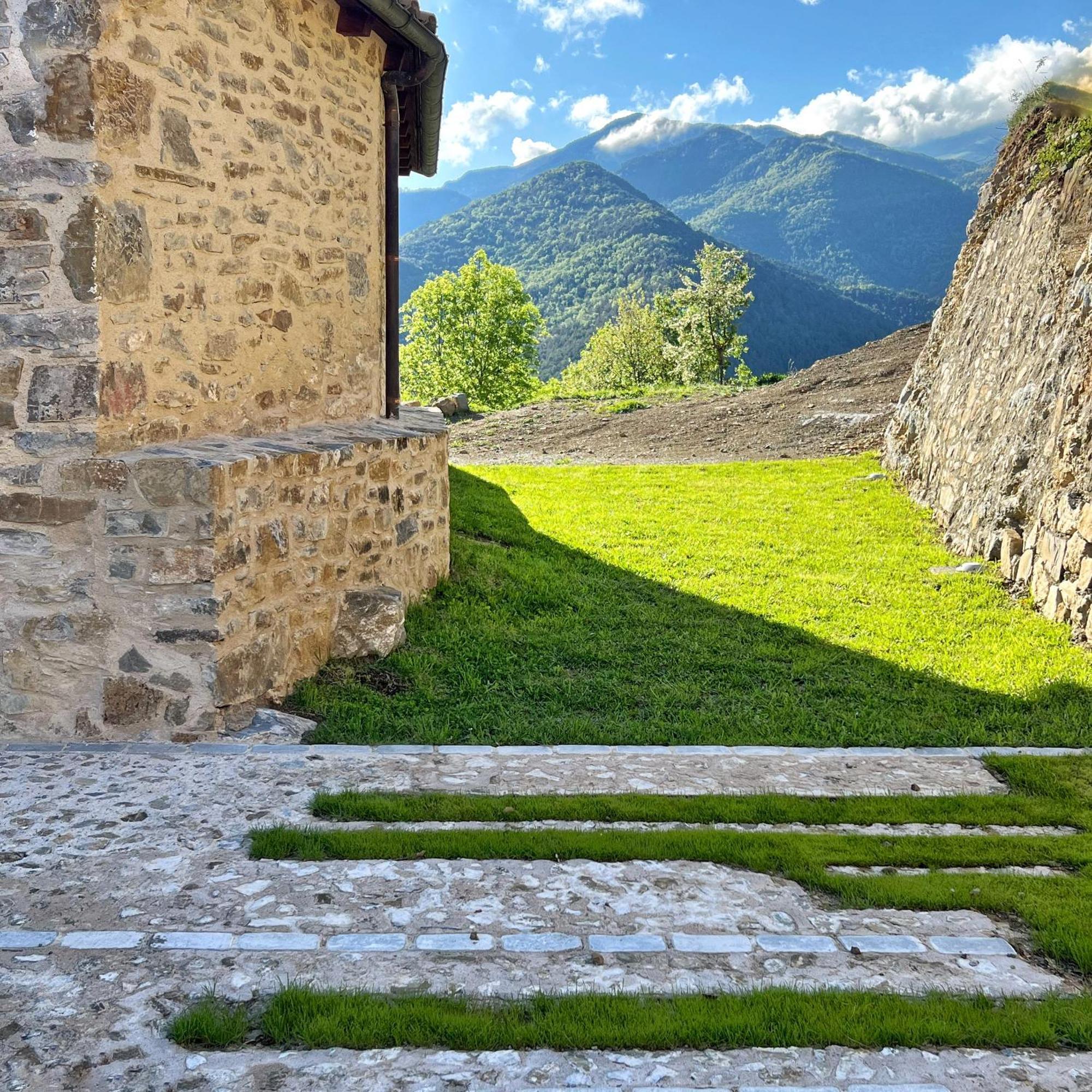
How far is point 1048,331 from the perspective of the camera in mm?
10227

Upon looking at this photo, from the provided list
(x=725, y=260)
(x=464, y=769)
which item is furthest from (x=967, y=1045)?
(x=725, y=260)

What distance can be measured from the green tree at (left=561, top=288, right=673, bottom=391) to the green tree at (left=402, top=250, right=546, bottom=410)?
6.23m

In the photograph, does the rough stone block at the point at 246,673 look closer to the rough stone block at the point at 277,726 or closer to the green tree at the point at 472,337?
the rough stone block at the point at 277,726

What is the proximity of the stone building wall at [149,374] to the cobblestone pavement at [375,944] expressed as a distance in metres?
0.84

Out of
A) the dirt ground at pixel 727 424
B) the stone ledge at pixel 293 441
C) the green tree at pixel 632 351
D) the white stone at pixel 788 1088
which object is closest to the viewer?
the white stone at pixel 788 1088

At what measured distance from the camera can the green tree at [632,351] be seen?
46938 millimetres

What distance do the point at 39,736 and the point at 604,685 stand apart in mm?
3567

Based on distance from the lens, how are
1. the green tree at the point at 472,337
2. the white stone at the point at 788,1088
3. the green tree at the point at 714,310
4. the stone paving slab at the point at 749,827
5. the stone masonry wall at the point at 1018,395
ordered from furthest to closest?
the green tree at the point at 472,337, the green tree at the point at 714,310, the stone masonry wall at the point at 1018,395, the stone paving slab at the point at 749,827, the white stone at the point at 788,1088

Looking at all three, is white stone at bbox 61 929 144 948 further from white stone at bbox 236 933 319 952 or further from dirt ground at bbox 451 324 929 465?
dirt ground at bbox 451 324 929 465

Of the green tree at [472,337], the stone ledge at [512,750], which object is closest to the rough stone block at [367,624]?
the stone ledge at [512,750]

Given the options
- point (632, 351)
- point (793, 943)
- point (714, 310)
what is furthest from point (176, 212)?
point (632, 351)

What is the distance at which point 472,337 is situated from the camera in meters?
40.9

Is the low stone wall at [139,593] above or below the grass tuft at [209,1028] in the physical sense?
above

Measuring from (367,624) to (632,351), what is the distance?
42582mm
